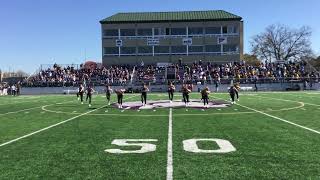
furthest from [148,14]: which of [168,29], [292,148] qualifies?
[292,148]

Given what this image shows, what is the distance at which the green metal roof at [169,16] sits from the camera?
264 feet

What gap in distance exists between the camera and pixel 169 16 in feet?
272

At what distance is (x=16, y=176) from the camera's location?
30.8 ft

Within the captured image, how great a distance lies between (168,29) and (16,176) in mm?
72675

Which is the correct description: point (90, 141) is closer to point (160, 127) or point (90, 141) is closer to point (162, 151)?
point (162, 151)

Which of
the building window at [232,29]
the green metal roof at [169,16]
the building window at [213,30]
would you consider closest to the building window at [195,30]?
the building window at [213,30]

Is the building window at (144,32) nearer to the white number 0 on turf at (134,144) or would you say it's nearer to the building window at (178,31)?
the building window at (178,31)

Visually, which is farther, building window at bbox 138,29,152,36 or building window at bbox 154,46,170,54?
building window at bbox 138,29,152,36

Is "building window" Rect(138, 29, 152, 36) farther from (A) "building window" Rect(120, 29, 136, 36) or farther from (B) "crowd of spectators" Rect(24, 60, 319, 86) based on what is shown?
(B) "crowd of spectators" Rect(24, 60, 319, 86)

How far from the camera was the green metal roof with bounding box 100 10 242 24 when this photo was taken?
80562 millimetres

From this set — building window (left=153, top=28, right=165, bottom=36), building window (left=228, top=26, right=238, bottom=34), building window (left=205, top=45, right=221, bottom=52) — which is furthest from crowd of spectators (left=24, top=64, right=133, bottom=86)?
building window (left=228, top=26, right=238, bottom=34)

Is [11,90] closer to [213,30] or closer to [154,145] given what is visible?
[213,30]

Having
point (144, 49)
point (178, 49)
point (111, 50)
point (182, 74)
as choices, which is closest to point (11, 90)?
point (111, 50)

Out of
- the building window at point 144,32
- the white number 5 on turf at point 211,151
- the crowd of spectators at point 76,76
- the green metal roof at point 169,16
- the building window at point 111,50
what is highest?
the green metal roof at point 169,16
